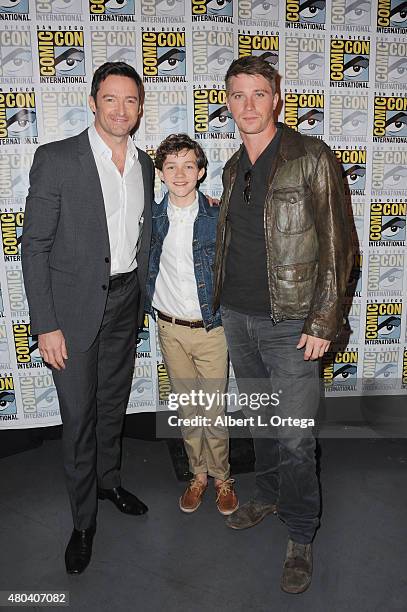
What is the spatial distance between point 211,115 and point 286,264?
126 cm

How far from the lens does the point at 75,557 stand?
2.37 metres

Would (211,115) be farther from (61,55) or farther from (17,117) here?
(17,117)

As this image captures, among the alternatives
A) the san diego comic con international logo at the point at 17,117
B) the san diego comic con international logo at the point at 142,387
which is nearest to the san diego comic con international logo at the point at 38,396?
the san diego comic con international logo at the point at 142,387

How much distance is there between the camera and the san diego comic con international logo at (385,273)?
3318mm

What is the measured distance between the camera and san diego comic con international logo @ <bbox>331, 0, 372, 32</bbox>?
9.91ft

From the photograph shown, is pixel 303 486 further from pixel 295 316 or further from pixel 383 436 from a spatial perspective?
pixel 383 436

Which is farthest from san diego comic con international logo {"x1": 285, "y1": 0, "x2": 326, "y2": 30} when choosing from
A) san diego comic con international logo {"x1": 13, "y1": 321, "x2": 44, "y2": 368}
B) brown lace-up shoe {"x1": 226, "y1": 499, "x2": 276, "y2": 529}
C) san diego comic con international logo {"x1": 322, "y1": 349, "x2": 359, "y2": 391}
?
brown lace-up shoe {"x1": 226, "y1": 499, "x2": 276, "y2": 529}

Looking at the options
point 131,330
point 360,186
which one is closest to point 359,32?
point 360,186

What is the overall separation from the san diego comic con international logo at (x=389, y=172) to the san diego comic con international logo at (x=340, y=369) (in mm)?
1002

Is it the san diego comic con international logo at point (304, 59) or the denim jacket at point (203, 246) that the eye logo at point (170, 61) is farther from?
the denim jacket at point (203, 246)

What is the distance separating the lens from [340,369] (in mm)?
3484

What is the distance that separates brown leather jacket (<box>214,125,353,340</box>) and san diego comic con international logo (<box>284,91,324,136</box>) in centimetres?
98

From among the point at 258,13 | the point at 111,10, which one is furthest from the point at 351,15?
the point at 111,10

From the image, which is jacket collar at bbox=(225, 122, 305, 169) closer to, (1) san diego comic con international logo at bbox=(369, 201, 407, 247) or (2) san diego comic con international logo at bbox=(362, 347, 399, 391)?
(1) san diego comic con international logo at bbox=(369, 201, 407, 247)
